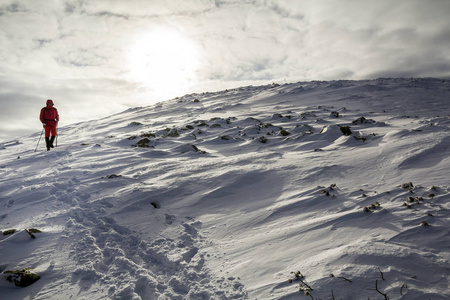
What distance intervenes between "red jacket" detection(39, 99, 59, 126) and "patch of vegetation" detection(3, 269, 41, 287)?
9088 millimetres

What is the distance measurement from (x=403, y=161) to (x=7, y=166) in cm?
1053

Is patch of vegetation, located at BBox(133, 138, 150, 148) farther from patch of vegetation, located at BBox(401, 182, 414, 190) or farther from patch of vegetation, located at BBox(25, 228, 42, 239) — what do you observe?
patch of vegetation, located at BBox(401, 182, 414, 190)

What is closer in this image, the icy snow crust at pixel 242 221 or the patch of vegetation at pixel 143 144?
the icy snow crust at pixel 242 221

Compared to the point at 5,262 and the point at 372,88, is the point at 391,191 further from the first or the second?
the point at 372,88

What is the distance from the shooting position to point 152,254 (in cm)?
348

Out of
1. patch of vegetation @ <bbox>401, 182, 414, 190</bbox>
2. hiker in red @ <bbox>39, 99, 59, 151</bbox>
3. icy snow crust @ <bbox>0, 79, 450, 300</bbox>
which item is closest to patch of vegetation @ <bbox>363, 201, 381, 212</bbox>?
icy snow crust @ <bbox>0, 79, 450, 300</bbox>

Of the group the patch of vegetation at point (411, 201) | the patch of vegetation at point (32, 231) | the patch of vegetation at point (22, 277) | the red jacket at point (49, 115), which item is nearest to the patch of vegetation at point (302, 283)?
the patch of vegetation at point (411, 201)

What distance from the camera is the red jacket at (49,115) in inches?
407

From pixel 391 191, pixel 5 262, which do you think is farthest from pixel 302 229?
pixel 5 262

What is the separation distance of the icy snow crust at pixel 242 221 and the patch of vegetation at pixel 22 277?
8 centimetres

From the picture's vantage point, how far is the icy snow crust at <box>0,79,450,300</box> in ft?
8.30

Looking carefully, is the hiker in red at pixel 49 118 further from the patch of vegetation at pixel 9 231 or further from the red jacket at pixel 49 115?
the patch of vegetation at pixel 9 231

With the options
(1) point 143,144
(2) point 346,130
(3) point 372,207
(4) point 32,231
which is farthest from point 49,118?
(3) point 372,207

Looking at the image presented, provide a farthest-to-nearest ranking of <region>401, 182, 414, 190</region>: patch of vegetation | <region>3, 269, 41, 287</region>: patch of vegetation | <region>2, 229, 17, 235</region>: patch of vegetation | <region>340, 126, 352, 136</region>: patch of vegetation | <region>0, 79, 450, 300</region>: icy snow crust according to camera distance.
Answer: <region>340, 126, 352, 136</region>: patch of vegetation, <region>2, 229, 17, 235</region>: patch of vegetation, <region>401, 182, 414, 190</region>: patch of vegetation, <region>3, 269, 41, 287</region>: patch of vegetation, <region>0, 79, 450, 300</region>: icy snow crust
